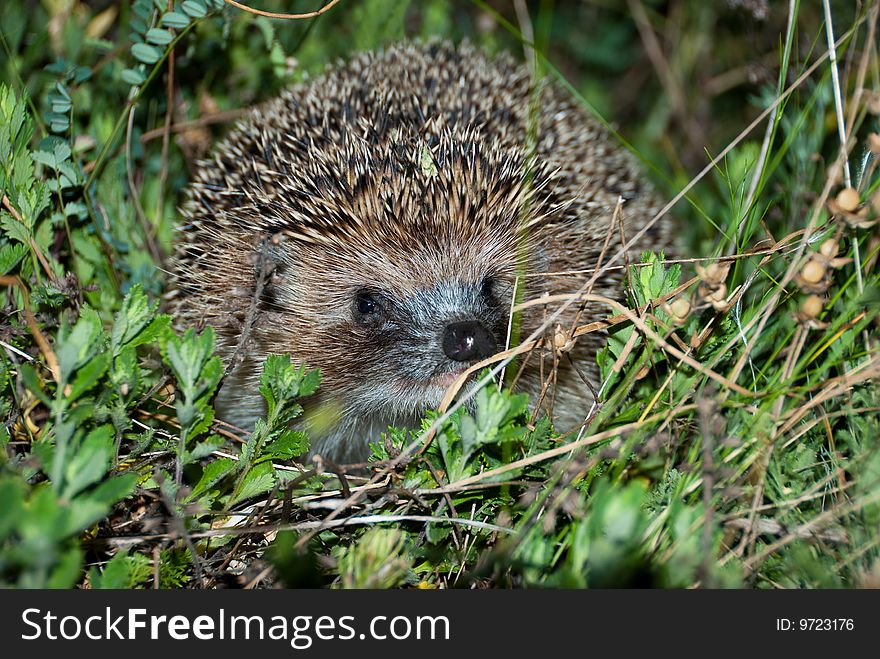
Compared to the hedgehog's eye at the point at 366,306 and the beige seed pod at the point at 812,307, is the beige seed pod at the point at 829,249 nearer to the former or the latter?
the beige seed pod at the point at 812,307

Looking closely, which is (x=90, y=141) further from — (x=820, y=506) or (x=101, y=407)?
(x=820, y=506)

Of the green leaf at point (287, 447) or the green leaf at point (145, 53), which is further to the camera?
the green leaf at point (145, 53)

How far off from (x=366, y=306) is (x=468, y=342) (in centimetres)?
38

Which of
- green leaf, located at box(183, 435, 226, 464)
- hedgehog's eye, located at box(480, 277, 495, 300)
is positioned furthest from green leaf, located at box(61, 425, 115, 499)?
hedgehog's eye, located at box(480, 277, 495, 300)

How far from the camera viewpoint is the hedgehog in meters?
2.09

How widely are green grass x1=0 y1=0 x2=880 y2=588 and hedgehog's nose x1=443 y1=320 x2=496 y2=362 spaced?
18cm

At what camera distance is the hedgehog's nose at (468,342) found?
197 centimetres

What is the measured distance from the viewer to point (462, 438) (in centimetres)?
173

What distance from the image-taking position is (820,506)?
1716 millimetres

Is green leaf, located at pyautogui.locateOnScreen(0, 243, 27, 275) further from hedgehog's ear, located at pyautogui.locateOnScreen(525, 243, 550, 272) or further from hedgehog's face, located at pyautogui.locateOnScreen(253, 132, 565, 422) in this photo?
hedgehog's ear, located at pyautogui.locateOnScreen(525, 243, 550, 272)

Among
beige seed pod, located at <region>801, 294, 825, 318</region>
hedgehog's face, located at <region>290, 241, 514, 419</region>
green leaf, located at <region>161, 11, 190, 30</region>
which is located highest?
green leaf, located at <region>161, 11, 190, 30</region>

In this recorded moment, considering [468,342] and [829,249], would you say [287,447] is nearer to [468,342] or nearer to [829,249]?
[468,342]

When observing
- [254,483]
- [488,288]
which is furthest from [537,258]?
[254,483]

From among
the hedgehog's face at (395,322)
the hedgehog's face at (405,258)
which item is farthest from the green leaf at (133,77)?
the hedgehog's face at (395,322)
